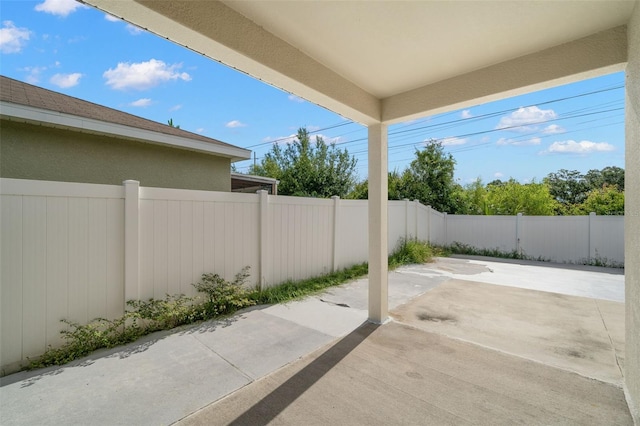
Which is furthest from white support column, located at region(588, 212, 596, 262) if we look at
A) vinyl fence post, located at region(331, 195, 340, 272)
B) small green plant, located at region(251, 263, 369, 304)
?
vinyl fence post, located at region(331, 195, 340, 272)

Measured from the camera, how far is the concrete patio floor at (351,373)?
2.13 meters

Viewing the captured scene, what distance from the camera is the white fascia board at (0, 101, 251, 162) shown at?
4133mm

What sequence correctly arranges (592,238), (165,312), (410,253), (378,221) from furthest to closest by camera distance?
(410,253), (592,238), (378,221), (165,312)

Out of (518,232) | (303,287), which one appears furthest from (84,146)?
(518,232)

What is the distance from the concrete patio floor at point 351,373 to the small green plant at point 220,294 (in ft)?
0.98

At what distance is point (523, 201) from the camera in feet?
35.6

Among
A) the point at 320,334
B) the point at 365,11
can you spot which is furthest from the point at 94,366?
the point at 365,11

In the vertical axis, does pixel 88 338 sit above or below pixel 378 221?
below

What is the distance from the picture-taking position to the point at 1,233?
2674mm

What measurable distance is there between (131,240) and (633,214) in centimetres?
476

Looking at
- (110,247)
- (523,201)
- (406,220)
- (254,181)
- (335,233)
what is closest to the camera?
(110,247)

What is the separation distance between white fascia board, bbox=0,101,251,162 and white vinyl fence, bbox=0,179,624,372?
2.22m

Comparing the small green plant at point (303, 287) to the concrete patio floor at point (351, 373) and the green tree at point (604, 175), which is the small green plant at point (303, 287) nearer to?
the concrete patio floor at point (351, 373)

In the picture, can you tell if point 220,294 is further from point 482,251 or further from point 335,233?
point 482,251
